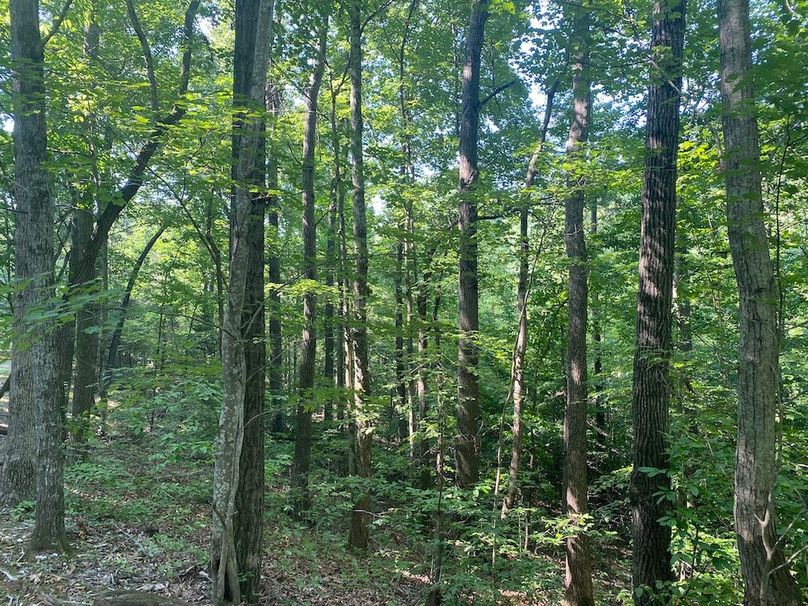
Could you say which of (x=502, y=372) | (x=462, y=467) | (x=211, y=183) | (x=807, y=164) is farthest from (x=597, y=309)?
(x=211, y=183)

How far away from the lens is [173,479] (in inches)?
395

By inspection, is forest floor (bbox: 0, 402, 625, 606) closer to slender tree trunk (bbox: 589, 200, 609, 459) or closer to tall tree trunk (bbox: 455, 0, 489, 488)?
tall tree trunk (bbox: 455, 0, 489, 488)

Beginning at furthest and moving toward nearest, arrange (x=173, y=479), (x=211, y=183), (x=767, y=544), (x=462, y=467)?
(x=173, y=479) < (x=462, y=467) < (x=211, y=183) < (x=767, y=544)

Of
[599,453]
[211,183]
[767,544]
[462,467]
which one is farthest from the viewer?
[599,453]

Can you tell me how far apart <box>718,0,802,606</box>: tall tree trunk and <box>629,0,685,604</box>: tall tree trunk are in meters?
1.09

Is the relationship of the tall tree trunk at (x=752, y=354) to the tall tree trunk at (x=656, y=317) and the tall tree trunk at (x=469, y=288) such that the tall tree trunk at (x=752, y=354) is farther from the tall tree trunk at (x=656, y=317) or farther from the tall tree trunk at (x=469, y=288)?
the tall tree trunk at (x=469, y=288)

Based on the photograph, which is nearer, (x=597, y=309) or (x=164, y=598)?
(x=164, y=598)

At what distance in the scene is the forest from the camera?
4.18 meters

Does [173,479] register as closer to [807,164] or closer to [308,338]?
[308,338]

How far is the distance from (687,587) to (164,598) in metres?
4.70

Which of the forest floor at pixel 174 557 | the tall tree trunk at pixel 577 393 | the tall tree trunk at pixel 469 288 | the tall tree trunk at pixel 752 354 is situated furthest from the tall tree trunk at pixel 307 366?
the tall tree trunk at pixel 752 354

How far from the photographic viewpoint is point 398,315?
7.70 m

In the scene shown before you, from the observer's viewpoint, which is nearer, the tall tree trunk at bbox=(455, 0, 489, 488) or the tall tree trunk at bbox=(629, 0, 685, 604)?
the tall tree trunk at bbox=(629, 0, 685, 604)

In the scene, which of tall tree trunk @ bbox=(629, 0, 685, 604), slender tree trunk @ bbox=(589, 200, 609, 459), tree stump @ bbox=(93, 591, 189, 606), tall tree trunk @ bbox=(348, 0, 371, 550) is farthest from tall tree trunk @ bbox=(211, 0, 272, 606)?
slender tree trunk @ bbox=(589, 200, 609, 459)
